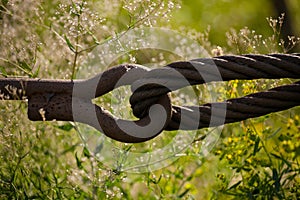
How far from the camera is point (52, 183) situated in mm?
1675

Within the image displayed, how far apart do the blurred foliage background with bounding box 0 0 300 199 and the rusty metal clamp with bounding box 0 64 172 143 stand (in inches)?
8.7

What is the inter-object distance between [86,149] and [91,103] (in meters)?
0.43

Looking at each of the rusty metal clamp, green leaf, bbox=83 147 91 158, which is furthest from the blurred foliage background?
the rusty metal clamp

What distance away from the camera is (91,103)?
4.01 ft

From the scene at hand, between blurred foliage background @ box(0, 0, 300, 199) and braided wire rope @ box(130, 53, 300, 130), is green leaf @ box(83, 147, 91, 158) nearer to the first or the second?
blurred foliage background @ box(0, 0, 300, 199)

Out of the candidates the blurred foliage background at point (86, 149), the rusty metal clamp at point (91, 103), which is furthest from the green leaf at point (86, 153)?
the rusty metal clamp at point (91, 103)

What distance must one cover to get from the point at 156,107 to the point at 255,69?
7.1 inches

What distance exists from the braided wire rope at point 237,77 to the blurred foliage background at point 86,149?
A: 33 cm

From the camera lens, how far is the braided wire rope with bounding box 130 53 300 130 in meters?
1.17

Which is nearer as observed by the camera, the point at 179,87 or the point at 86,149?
the point at 179,87

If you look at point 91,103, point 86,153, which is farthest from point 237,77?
point 86,153

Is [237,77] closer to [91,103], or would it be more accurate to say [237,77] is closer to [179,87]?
[179,87]

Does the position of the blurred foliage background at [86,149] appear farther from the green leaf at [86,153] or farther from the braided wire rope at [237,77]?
the braided wire rope at [237,77]

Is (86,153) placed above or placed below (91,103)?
below
